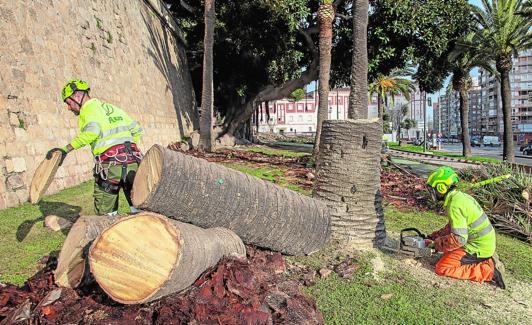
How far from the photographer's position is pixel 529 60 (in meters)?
98.4

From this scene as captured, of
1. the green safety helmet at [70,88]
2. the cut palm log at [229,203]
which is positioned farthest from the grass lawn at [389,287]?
the green safety helmet at [70,88]

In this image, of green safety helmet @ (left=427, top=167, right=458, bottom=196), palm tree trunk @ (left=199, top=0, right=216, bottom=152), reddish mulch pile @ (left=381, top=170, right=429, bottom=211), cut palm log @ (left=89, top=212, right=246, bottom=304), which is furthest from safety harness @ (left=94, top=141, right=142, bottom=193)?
palm tree trunk @ (left=199, top=0, right=216, bottom=152)

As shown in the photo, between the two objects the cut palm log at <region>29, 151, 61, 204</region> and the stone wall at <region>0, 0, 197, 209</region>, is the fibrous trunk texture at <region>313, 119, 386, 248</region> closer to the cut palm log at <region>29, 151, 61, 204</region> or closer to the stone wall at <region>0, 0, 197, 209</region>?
the cut palm log at <region>29, 151, 61, 204</region>

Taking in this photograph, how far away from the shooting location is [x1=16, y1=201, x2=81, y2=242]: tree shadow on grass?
17.6ft

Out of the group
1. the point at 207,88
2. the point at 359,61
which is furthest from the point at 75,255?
the point at 207,88

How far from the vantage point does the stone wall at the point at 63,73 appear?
7367 millimetres

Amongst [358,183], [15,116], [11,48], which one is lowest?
[358,183]

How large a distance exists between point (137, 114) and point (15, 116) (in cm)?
702

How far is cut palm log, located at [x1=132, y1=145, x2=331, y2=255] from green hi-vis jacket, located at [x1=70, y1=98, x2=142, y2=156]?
3.18ft

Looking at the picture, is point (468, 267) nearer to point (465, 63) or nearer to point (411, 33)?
point (411, 33)

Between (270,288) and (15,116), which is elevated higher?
(15,116)

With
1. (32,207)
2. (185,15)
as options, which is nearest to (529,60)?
(185,15)

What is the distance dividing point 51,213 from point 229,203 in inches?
142

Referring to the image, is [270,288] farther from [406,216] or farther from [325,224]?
[406,216]
